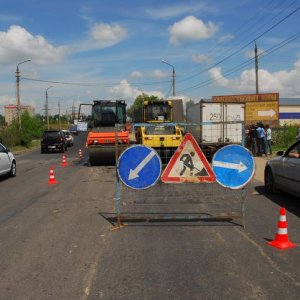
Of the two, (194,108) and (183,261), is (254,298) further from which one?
(194,108)

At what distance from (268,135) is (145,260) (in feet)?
63.4

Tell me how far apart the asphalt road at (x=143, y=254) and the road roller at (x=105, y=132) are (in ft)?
26.4

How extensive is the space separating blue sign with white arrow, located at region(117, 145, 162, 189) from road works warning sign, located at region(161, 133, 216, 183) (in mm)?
214

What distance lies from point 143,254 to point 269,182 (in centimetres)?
661

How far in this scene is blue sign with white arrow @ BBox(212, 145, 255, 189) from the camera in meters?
8.15

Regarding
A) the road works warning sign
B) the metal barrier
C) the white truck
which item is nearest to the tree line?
the white truck

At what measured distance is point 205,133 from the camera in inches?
834

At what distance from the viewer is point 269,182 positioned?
1232 cm

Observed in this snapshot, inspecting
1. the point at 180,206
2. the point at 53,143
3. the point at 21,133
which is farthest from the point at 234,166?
the point at 21,133

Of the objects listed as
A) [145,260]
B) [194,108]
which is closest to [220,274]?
[145,260]

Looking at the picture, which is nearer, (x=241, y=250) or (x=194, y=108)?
(x=241, y=250)

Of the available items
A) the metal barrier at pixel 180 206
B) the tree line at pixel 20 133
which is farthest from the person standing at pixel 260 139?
the tree line at pixel 20 133

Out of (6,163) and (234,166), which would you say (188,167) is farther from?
(6,163)

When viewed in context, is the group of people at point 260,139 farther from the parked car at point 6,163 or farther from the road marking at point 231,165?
the road marking at point 231,165
